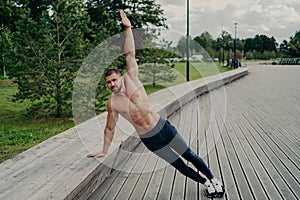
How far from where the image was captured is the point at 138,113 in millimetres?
2701

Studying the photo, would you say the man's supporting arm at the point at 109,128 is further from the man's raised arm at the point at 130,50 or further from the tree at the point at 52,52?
the tree at the point at 52,52

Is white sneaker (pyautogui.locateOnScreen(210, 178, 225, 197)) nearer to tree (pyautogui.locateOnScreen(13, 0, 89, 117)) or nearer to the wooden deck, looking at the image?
the wooden deck

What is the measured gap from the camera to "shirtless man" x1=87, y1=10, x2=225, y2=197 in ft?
8.72

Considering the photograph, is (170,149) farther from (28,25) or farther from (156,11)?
(156,11)

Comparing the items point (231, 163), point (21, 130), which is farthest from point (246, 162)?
point (21, 130)

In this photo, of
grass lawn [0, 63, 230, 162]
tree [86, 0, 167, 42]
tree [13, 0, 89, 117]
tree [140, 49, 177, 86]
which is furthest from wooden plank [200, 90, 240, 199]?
tree [86, 0, 167, 42]

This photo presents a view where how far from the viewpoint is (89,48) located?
6.42 meters

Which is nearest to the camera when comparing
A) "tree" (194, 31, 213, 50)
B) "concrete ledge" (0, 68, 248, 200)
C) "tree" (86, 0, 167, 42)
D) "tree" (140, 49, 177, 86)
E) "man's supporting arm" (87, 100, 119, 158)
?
"concrete ledge" (0, 68, 248, 200)

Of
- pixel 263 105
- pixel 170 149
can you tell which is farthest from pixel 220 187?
pixel 263 105

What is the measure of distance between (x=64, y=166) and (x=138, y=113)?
687 millimetres

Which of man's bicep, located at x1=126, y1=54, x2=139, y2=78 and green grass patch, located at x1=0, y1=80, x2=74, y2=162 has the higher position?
man's bicep, located at x1=126, y1=54, x2=139, y2=78

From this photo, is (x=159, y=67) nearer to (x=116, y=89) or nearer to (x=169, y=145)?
(x=169, y=145)

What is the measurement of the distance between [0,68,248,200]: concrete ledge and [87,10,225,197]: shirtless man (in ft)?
1.18

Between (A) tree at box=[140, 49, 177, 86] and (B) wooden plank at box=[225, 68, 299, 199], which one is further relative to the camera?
(A) tree at box=[140, 49, 177, 86]
